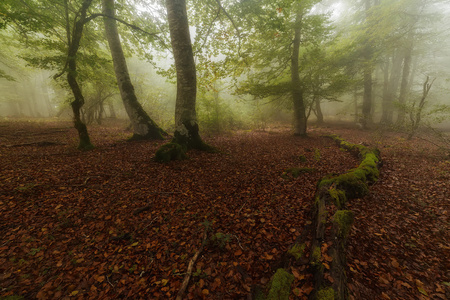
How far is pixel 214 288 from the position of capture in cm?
263

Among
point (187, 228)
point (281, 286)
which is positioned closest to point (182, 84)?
point (187, 228)

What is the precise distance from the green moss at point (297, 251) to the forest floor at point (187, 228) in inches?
6.6

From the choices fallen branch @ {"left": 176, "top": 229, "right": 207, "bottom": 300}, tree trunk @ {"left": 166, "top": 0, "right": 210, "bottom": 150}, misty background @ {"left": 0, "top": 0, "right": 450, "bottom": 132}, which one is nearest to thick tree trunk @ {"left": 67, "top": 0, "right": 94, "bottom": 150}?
misty background @ {"left": 0, "top": 0, "right": 450, "bottom": 132}

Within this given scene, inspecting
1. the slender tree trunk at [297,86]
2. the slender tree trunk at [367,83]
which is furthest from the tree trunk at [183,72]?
the slender tree trunk at [367,83]

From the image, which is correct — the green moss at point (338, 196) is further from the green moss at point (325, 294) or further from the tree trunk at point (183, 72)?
the tree trunk at point (183, 72)

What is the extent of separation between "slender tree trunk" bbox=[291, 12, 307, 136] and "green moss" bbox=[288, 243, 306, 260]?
9861 mm

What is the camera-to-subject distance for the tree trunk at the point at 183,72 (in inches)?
267

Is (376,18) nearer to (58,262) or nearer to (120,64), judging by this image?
(120,64)

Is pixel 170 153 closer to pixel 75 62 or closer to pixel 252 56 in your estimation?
pixel 75 62

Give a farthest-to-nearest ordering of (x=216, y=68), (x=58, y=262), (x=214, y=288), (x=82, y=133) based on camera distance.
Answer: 1. (x=216, y=68)
2. (x=82, y=133)
3. (x=58, y=262)
4. (x=214, y=288)

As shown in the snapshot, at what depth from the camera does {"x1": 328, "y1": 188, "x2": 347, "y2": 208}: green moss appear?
4.03 metres

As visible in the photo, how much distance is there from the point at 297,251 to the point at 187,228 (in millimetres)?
2259

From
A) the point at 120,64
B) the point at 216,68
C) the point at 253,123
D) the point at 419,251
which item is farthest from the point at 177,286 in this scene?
the point at 253,123

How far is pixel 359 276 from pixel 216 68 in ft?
34.1
